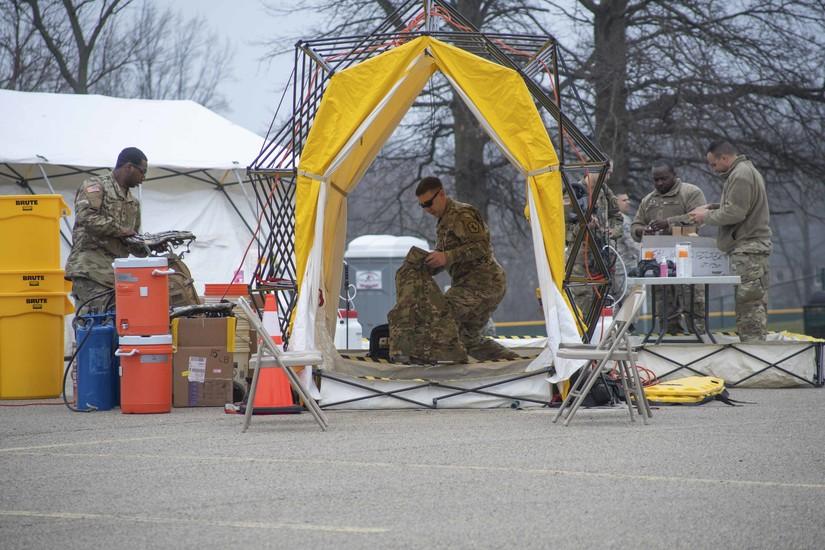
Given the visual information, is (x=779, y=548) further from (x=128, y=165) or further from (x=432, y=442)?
(x=128, y=165)

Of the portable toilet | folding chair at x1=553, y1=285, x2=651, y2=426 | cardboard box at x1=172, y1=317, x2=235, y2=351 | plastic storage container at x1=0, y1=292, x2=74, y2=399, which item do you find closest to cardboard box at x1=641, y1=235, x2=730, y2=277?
folding chair at x1=553, y1=285, x2=651, y2=426

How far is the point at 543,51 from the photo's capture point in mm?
9320

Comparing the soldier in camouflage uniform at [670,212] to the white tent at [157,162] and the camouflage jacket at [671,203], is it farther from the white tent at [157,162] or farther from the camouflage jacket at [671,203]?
the white tent at [157,162]

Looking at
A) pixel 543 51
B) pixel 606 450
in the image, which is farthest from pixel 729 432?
pixel 543 51

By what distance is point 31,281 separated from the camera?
10.1 metres

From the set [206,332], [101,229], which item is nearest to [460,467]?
[206,332]

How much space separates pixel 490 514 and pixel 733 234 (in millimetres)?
6790

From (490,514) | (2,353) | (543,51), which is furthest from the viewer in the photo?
(2,353)

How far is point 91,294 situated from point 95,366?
34.1 inches

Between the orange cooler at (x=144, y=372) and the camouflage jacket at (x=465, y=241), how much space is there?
7.89ft

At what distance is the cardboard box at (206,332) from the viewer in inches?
352

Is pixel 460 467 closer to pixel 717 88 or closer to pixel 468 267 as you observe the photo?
pixel 468 267

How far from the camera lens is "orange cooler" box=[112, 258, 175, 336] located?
8.23 metres

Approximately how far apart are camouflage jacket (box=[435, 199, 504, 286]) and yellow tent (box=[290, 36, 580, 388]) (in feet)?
3.18
